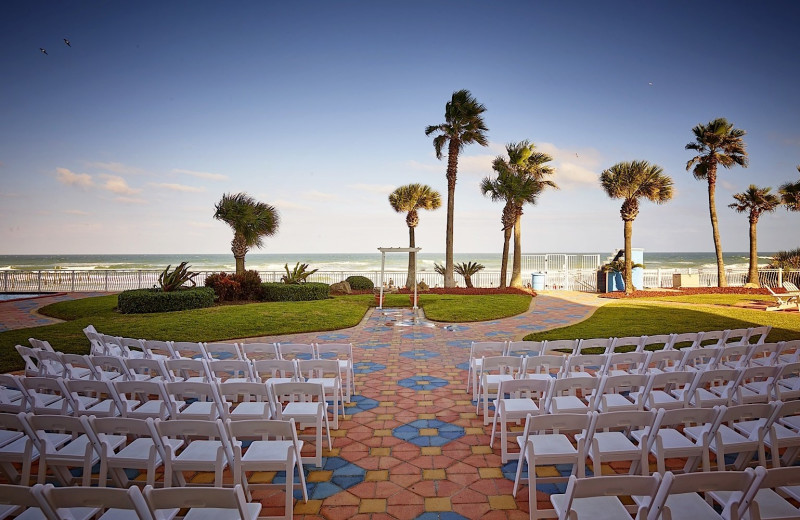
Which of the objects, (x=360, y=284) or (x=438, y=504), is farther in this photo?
(x=360, y=284)

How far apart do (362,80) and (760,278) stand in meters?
26.4

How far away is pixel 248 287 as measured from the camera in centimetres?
1780

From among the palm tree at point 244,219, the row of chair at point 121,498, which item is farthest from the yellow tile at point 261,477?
the palm tree at point 244,219

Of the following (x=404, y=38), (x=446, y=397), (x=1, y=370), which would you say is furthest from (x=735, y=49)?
(x=1, y=370)

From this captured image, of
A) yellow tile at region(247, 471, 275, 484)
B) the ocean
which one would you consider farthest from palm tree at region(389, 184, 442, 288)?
yellow tile at region(247, 471, 275, 484)

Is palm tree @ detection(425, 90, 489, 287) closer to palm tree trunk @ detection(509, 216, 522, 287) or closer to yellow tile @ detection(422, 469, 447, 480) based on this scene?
palm tree trunk @ detection(509, 216, 522, 287)

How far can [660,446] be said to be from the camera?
107 inches

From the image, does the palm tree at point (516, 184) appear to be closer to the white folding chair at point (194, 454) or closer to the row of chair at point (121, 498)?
the white folding chair at point (194, 454)

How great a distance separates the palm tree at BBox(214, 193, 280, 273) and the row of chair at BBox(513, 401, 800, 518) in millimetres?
18086

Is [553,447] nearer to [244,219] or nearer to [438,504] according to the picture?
[438,504]

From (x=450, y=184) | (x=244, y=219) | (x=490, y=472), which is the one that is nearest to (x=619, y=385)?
(x=490, y=472)

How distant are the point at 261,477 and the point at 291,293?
14526 mm

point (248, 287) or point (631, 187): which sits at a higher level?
point (631, 187)

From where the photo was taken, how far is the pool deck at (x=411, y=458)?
3.01 metres
